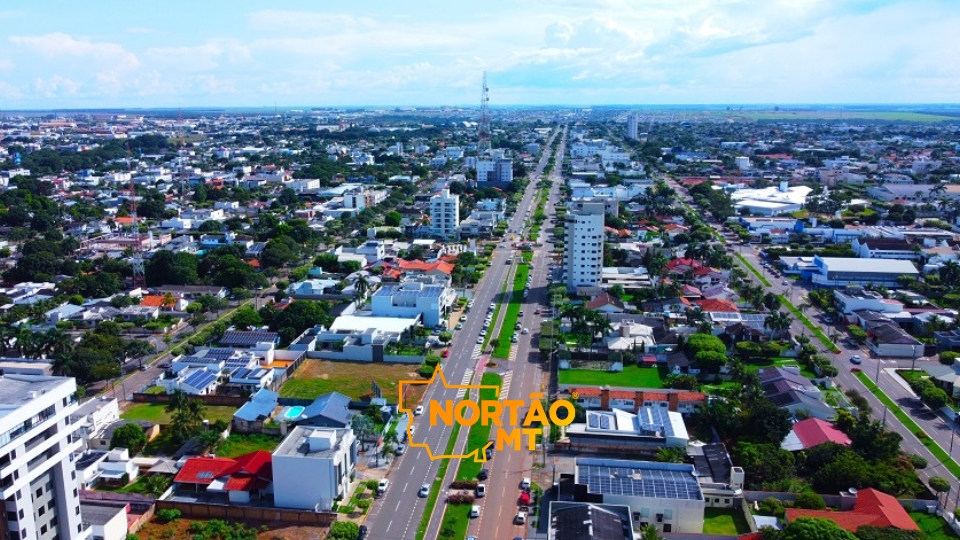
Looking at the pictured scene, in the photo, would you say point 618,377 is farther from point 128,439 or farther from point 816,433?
point 128,439

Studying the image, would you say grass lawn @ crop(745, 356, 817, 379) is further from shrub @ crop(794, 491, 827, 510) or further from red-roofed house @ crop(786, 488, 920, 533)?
shrub @ crop(794, 491, 827, 510)

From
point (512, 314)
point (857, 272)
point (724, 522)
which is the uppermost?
point (857, 272)

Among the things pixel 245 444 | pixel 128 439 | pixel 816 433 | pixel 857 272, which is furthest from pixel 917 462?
pixel 128 439

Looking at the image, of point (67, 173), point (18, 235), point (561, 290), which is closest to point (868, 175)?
point (561, 290)

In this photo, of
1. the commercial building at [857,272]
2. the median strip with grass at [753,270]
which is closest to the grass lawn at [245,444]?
the median strip with grass at [753,270]

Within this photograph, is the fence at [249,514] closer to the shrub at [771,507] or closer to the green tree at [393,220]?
the shrub at [771,507]

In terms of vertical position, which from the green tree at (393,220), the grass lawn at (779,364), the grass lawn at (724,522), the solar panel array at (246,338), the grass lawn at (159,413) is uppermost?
the green tree at (393,220)

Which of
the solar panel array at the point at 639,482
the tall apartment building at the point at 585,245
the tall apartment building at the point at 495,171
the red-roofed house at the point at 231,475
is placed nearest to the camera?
the solar panel array at the point at 639,482
